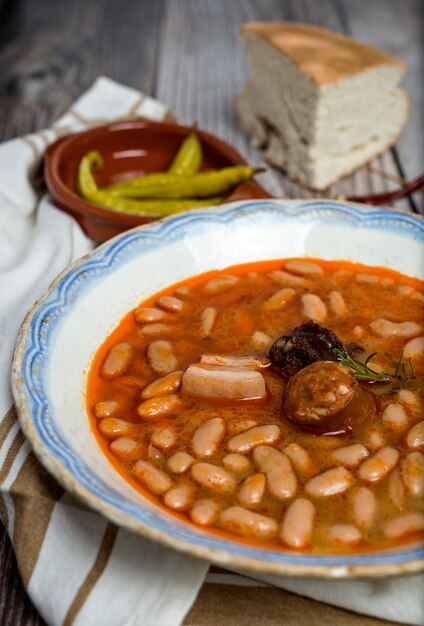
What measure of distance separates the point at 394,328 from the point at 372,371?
324mm

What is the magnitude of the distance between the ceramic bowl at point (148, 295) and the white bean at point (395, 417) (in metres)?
0.56

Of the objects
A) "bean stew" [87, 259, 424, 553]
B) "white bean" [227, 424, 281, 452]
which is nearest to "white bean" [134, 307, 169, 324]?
"bean stew" [87, 259, 424, 553]

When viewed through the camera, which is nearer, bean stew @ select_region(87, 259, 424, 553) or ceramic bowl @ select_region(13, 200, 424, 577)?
ceramic bowl @ select_region(13, 200, 424, 577)

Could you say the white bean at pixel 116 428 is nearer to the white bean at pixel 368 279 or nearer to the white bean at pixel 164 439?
the white bean at pixel 164 439

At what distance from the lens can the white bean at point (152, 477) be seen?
237 cm

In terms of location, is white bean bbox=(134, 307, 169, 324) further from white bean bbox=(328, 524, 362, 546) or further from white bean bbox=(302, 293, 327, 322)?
white bean bbox=(328, 524, 362, 546)

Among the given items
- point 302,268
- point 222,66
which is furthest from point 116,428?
point 222,66

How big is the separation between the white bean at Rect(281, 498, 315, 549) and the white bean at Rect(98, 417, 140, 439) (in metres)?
0.60

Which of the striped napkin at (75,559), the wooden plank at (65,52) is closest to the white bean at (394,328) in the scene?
the striped napkin at (75,559)

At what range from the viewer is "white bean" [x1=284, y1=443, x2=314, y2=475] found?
2.45m

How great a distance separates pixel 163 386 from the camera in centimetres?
273

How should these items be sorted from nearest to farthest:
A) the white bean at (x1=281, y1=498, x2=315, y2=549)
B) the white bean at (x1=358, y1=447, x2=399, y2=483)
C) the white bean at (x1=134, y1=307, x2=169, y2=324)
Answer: the white bean at (x1=281, y1=498, x2=315, y2=549)
the white bean at (x1=358, y1=447, x2=399, y2=483)
the white bean at (x1=134, y1=307, x2=169, y2=324)

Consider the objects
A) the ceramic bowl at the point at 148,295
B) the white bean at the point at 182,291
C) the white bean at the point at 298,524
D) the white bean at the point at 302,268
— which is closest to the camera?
the ceramic bowl at the point at 148,295

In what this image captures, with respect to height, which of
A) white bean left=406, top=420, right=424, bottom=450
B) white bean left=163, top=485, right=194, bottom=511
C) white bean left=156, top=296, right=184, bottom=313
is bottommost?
white bean left=406, top=420, right=424, bottom=450
